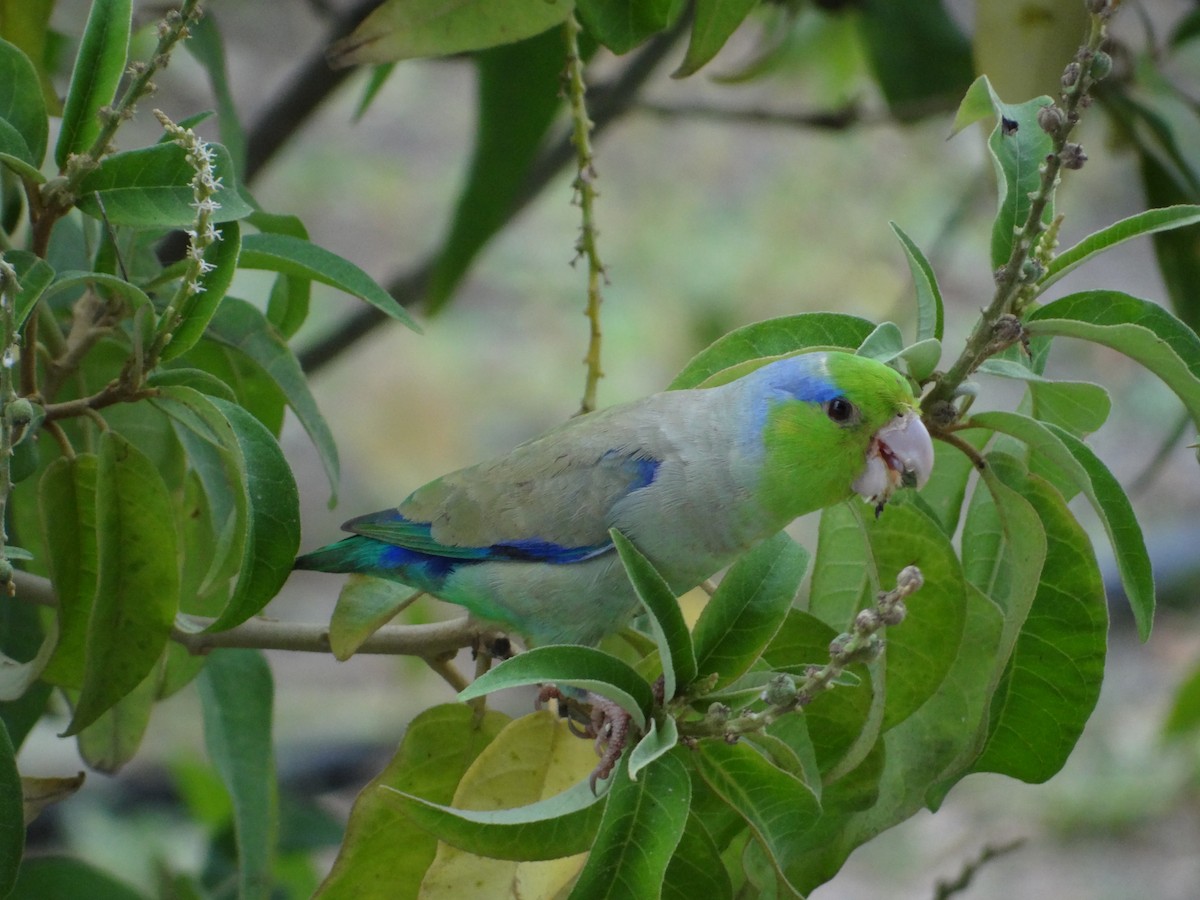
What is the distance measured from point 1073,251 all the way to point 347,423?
5908mm

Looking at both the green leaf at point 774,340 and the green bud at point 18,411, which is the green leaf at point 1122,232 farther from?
the green bud at point 18,411

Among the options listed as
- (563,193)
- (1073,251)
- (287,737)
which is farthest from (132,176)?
(563,193)

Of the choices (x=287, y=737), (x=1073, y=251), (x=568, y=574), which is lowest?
(x=287, y=737)

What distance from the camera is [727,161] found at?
7.76 metres

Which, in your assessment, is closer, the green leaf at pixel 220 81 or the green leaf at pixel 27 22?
the green leaf at pixel 27 22

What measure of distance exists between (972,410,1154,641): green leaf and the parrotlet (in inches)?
11.9

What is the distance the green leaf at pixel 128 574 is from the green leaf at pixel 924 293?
808 millimetres

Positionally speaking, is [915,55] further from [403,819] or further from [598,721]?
[403,819]

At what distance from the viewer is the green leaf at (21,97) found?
4.31 feet

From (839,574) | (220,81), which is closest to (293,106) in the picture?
(220,81)

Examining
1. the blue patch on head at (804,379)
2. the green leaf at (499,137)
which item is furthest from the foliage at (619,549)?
the green leaf at (499,137)

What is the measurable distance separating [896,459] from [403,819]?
671mm

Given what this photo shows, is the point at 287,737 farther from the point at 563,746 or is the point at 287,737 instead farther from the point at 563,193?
the point at 563,746

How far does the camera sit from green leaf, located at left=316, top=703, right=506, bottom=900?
1392mm
